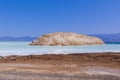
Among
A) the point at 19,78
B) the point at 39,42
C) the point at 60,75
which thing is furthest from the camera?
the point at 39,42

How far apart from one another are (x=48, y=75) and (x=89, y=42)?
8109 centimetres

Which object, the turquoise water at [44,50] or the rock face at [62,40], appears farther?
the rock face at [62,40]

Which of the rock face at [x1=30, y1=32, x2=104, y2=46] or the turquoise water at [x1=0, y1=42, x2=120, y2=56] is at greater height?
the rock face at [x1=30, y1=32, x2=104, y2=46]

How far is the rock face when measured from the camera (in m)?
87.1

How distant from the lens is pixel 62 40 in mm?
89938

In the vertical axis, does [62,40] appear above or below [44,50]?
above

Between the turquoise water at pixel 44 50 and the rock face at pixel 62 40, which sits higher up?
the rock face at pixel 62 40

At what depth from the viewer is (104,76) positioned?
15.7 metres

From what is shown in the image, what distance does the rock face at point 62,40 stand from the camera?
8712 cm

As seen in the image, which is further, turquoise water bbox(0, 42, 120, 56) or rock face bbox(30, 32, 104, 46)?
rock face bbox(30, 32, 104, 46)

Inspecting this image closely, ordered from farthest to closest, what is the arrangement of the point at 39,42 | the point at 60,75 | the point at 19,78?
the point at 39,42
the point at 60,75
the point at 19,78

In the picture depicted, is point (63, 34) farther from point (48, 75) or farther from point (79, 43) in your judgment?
point (48, 75)

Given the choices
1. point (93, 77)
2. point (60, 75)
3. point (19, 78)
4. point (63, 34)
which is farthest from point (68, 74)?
point (63, 34)

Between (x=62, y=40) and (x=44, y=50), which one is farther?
(x=62, y=40)
